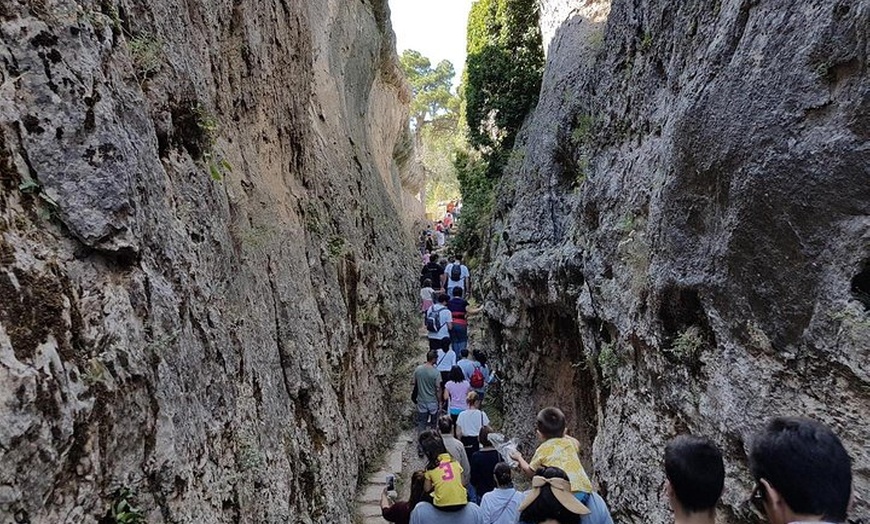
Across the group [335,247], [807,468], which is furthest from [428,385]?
[807,468]

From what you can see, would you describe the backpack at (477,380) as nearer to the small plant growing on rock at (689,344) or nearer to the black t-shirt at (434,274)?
the small plant growing on rock at (689,344)

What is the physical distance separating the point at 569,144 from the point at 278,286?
6.22 metres

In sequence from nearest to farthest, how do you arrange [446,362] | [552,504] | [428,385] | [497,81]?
[552,504], [428,385], [446,362], [497,81]

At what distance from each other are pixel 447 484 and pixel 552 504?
1.11 metres

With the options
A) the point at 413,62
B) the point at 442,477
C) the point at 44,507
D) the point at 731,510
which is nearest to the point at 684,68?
the point at 731,510

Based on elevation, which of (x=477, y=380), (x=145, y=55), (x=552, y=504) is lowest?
(x=552, y=504)

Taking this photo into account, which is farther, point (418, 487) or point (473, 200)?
point (473, 200)

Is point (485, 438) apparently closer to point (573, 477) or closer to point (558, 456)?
point (558, 456)

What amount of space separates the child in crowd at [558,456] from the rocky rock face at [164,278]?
2258mm

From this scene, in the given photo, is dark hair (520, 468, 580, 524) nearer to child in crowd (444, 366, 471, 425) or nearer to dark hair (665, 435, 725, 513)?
dark hair (665, 435, 725, 513)

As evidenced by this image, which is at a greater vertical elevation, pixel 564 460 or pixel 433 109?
pixel 433 109

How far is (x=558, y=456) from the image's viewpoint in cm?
393

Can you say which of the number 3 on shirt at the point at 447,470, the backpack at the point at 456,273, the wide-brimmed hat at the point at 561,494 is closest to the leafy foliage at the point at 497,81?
the backpack at the point at 456,273

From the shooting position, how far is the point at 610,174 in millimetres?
7289
